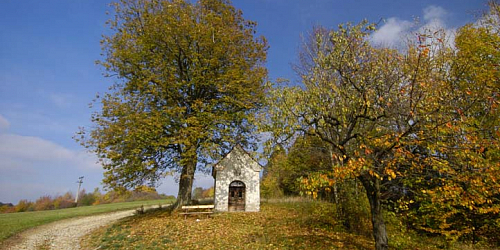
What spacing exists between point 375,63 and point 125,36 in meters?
17.1

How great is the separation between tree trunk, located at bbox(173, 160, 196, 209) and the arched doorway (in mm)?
3289

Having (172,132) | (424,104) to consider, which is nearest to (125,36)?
(172,132)

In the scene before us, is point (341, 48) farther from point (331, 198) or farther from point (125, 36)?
point (125, 36)

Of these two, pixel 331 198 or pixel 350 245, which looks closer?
pixel 350 245

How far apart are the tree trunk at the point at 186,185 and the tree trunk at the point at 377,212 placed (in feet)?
45.9

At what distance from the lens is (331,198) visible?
1975 cm

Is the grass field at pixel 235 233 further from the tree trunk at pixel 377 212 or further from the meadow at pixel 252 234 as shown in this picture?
the tree trunk at pixel 377 212

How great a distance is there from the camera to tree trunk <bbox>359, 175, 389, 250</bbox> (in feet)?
29.6

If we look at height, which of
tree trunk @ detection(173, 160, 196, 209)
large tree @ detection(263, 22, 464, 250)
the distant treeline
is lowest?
the distant treeline

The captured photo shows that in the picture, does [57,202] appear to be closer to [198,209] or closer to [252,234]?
[198,209]

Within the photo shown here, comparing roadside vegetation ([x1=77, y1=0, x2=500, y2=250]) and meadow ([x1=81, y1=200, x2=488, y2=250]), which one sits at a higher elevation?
roadside vegetation ([x1=77, y1=0, x2=500, y2=250])

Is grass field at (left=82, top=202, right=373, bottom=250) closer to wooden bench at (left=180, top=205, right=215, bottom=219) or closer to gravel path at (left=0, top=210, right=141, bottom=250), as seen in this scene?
wooden bench at (left=180, top=205, right=215, bottom=219)

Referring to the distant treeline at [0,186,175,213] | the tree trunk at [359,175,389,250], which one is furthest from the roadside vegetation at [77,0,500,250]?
the distant treeline at [0,186,175,213]

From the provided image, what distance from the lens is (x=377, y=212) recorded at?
931 centimetres
